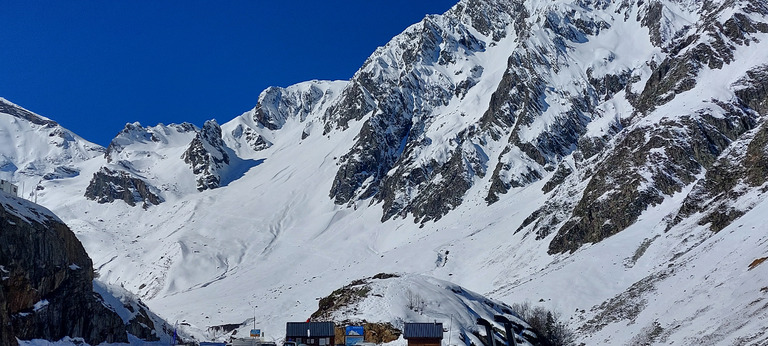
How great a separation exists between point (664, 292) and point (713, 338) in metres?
24.4

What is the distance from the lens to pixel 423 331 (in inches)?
3113

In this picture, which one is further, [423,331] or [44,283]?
[423,331]

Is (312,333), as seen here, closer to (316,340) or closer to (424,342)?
(316,340)

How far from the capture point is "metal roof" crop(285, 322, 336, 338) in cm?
8294

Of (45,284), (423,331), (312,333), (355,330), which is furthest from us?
(355,330)

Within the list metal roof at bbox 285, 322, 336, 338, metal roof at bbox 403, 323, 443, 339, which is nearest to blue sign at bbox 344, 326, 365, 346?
metal roof at bbox 285, 322, 336, 338

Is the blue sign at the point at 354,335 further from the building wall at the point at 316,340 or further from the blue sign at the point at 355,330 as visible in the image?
the building wall at the point at 316,340

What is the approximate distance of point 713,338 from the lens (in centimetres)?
7494

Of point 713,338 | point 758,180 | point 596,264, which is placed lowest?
point 713,338

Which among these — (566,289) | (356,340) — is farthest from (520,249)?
(356,340)

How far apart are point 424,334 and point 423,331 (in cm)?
40

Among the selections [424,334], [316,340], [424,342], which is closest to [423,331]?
[424,334]

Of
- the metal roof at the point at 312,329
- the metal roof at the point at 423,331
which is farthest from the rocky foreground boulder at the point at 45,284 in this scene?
the metal roof at the point at 423,331

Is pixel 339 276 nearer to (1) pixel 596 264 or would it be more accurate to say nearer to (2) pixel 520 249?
(2) pixel 520 249
